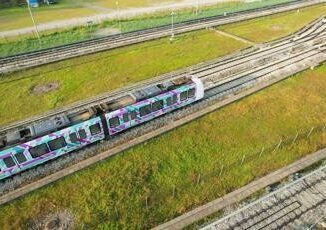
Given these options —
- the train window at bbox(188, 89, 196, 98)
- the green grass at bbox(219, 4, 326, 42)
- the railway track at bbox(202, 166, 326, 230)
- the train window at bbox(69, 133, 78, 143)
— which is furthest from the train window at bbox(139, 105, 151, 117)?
the green grass at bbox(219, 4, 326, 42)

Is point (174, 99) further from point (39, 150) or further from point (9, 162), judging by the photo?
point (9, 162)

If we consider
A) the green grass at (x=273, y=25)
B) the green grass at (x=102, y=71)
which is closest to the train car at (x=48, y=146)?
the green grass at (x=102, y=71)

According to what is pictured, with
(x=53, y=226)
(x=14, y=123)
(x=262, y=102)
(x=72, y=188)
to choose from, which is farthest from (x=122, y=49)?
(x=53, y=226)

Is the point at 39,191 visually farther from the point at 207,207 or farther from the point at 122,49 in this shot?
the point at 122,49

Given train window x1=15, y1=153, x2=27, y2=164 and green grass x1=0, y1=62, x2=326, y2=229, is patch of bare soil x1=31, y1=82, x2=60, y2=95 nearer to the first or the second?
train window x1=15, y1=153, x2=27, y2=164

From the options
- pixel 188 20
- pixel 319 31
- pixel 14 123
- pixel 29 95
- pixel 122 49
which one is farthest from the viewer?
pixel 188 20
